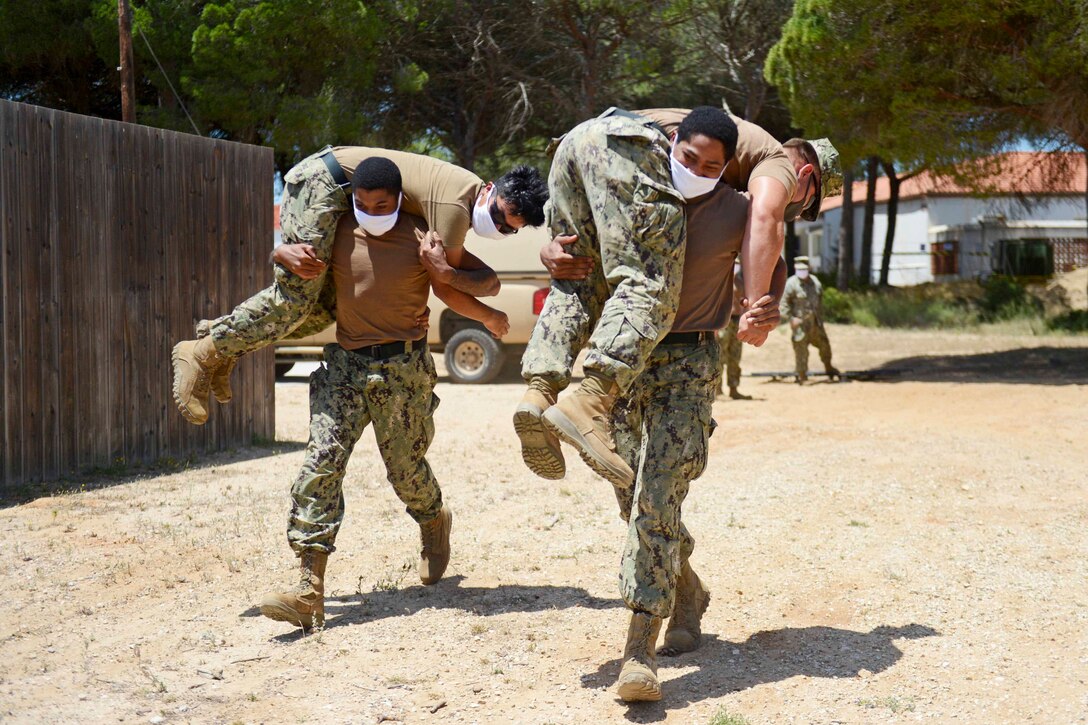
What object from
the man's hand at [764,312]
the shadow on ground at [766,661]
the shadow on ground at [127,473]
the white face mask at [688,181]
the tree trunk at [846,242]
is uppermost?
the tree trunk at [846,242]

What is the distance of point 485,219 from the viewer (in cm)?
481

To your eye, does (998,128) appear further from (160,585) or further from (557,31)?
(160,585)

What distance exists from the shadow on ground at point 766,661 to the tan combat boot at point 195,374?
2116 mm

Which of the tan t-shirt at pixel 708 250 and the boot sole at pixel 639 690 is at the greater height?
the tan t-shirt at pixel 708 250

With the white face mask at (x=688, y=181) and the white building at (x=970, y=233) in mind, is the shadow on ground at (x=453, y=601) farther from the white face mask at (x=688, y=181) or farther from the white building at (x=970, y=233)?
the white building at (x=970, y=233)

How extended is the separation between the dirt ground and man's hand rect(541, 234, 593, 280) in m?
1.53

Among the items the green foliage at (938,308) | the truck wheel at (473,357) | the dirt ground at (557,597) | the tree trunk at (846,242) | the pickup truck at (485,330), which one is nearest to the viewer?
the dirt ground at (557,597)

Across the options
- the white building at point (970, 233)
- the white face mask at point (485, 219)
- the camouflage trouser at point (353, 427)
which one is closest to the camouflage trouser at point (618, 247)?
the white face mask at point (485, 219)

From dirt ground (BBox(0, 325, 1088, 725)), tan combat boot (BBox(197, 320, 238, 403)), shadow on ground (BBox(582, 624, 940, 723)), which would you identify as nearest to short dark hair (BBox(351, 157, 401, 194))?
tan combat boot (BBox(197, 320, 238, 403))

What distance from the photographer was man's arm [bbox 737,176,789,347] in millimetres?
4000

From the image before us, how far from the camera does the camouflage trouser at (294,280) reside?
16.0ft

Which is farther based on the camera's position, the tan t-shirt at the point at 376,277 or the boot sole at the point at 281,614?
the tan t-shirt at the point at 376,277

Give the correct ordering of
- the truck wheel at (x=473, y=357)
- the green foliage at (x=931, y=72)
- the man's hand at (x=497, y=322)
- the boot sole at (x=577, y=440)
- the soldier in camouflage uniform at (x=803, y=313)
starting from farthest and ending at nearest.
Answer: the truck wheel at (x=473, y=357)
the soldier in camouflage uniform at (x=803, y=313)
the green foliage at (x=931, y=72)
the man's hand at (x=497, y=322)
the boot sole at (x=577, y=440)

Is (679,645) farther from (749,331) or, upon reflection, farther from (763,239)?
(763,239)
